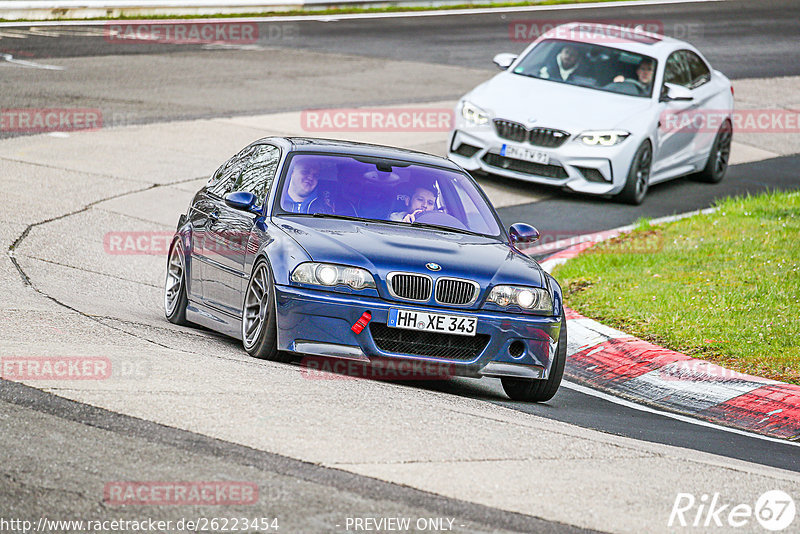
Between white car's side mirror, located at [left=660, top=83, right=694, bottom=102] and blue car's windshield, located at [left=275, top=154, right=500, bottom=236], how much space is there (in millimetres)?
7687

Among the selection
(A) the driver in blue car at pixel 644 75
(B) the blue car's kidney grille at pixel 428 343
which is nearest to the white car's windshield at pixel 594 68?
(A) the driver in blue car at pixel 644 75

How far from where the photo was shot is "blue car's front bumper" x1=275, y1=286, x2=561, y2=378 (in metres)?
7.79

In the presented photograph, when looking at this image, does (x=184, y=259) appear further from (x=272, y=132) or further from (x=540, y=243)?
(x=272, y=132)

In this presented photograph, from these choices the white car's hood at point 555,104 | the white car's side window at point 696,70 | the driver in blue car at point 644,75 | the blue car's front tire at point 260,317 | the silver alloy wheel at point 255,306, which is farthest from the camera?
the white car's side window at point 696,70

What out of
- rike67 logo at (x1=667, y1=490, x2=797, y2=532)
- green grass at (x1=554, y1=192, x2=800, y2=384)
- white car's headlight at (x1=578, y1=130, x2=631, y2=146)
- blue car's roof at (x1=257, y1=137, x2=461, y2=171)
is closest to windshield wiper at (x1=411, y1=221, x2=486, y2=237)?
blue car's roof at (x1=257, y1=137, x2=461, y2=171)

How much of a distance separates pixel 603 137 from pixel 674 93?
1.51m

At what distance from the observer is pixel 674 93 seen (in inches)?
650

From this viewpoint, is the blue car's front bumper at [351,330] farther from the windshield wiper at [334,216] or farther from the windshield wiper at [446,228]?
the windshield wiper at [446,228]

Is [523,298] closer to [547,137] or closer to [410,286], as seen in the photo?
[410,286]

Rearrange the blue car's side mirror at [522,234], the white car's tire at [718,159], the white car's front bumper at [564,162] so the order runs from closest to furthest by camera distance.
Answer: the blue car's side mirror at [522,234]
the white car's front bumper at [564,162]
the white car's tire at [718,159]

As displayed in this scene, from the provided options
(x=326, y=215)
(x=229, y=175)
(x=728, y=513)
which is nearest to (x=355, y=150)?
(x=326, y=215)

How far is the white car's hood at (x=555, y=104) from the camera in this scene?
15602 mm

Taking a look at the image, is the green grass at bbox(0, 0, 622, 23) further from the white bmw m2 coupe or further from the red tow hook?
the red tow hook

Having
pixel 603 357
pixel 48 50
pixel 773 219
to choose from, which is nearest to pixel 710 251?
pixel 773 219
